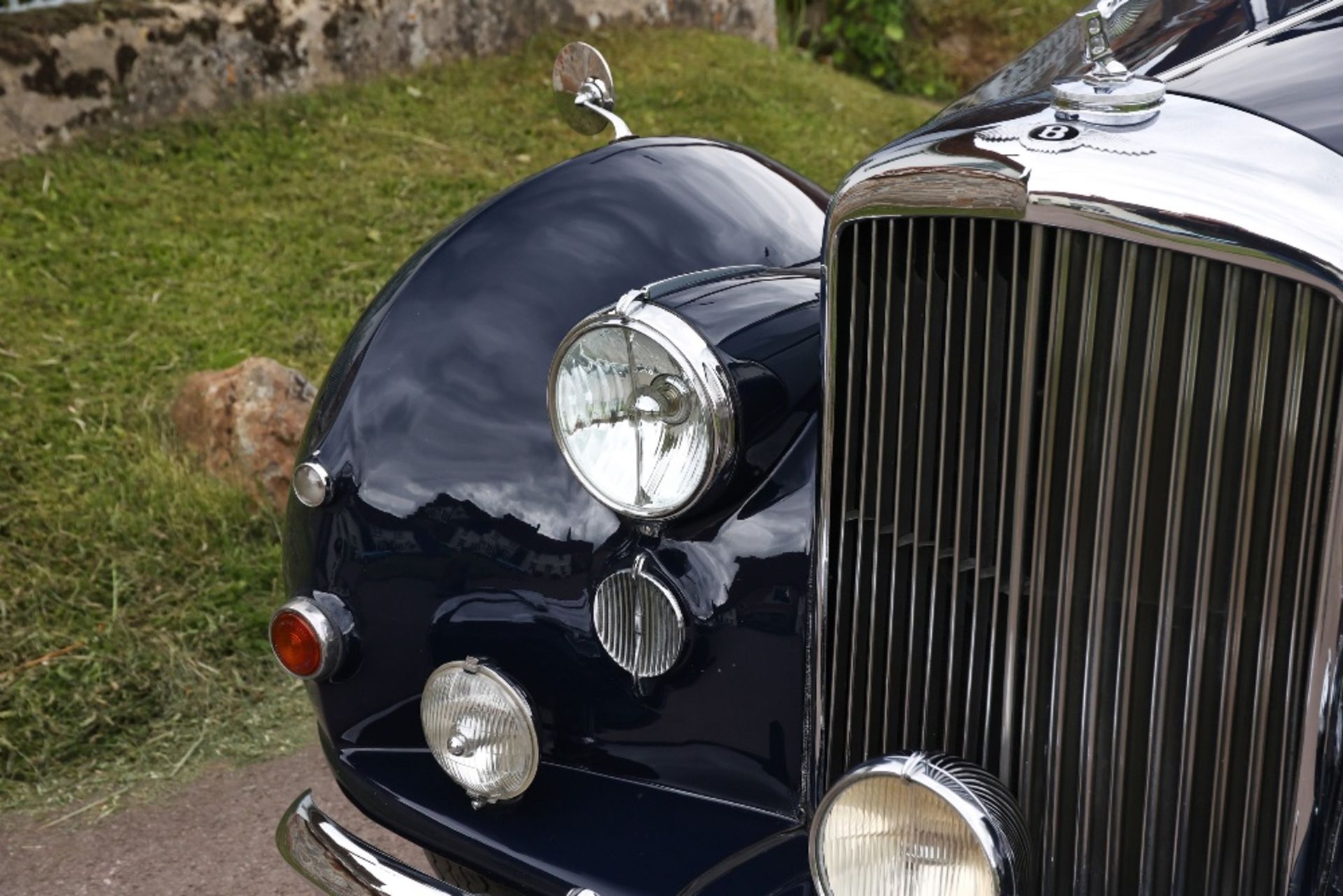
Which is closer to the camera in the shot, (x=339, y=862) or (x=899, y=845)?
(x=899, y=845)

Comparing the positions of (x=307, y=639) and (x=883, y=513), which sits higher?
(x=883, y=513)

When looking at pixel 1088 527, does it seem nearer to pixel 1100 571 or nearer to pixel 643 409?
pixel 1100 571

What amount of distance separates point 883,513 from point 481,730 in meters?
0.60

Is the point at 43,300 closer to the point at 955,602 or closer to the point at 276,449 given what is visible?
the point at 276,449

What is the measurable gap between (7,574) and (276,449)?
68 centimetres

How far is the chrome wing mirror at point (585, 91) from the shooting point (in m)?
2.49

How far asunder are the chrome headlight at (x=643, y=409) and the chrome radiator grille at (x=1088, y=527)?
0.55 ft

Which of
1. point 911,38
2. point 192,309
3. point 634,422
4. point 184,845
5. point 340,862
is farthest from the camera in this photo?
point 911,38

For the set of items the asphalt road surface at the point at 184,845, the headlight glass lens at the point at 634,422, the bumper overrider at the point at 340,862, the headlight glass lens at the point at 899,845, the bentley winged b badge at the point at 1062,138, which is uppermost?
Result: the bentley winged b badge at the point at 1062,138

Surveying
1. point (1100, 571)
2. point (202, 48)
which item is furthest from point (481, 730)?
point (202, 48)

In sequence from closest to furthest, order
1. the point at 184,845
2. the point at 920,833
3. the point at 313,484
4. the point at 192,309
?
the point at 920,833 → the point at 313,484 → the point at 184,845 → the point at 192,309

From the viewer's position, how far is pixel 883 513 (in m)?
1.76

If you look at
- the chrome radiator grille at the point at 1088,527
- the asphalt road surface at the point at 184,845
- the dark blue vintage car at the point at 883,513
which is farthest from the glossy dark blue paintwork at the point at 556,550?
the asphalt road surface at the point at 184,845

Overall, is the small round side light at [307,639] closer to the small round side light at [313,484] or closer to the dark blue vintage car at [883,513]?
the dark blue vintage car at [883,513]
